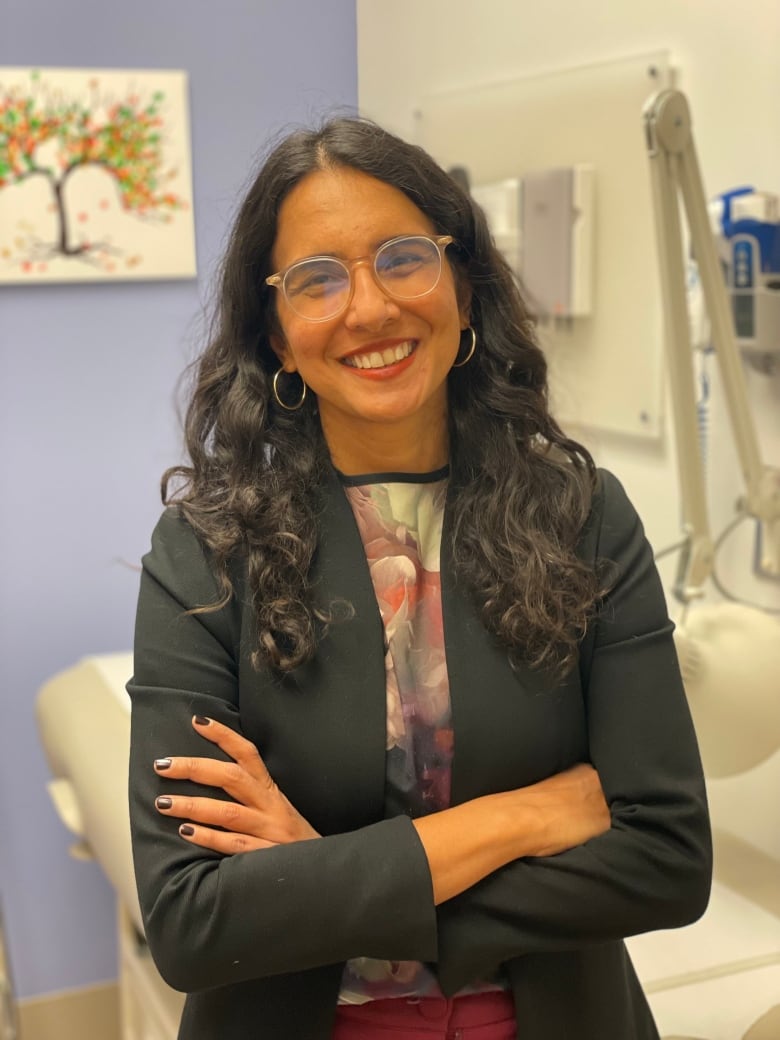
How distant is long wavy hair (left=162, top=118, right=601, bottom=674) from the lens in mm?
1045

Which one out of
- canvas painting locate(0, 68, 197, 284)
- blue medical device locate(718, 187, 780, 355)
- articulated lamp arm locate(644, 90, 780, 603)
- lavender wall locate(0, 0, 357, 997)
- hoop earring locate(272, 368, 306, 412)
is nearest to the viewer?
hoop earring locate(272, 368, 306, 412)

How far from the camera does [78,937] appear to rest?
238cm

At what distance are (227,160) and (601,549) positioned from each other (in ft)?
2.42

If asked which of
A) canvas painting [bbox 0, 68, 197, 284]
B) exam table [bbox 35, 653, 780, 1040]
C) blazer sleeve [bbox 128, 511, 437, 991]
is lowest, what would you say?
exam table [bbox 35, 653, 780, 1040]

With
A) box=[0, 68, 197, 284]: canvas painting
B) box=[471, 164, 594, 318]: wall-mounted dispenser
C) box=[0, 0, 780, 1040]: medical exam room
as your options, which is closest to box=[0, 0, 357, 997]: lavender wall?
box=[0, 68, 197, 284]: canvas painting

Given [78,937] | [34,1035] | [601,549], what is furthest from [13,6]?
[34,1035]

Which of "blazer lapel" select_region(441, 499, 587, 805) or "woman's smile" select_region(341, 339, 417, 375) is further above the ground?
"woman's smile" select_region(341, 339, 417, 375)

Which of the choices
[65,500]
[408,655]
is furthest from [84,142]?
[408,655]

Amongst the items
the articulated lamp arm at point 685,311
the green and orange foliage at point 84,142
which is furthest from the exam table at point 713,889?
the green and orange foliage at point 84,142

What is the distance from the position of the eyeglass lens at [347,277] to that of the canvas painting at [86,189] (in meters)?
0.89

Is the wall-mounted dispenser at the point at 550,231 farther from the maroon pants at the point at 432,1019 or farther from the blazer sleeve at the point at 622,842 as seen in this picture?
the maroon pants at the point at 432,1019

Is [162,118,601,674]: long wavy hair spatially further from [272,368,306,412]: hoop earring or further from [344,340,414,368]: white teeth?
[344,340,414,368]: white teeth

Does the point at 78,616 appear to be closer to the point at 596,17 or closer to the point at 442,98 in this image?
the point at 442,98

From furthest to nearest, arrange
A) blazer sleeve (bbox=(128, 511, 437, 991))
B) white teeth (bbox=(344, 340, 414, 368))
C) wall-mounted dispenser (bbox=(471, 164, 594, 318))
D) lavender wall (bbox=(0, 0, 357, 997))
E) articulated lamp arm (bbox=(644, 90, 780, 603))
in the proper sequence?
lavender wall (bbox=(0, 0, 357, 997)), wall-mounted dispenser (bbox=(471, 164, 594, 318)), articulated lamp arm (bbox=(644, 90, 780, 603)), white teeth (bbox=(344, 340, 414, 368)), blazer sleeve (bbox=(128, 511, 437, 991))
